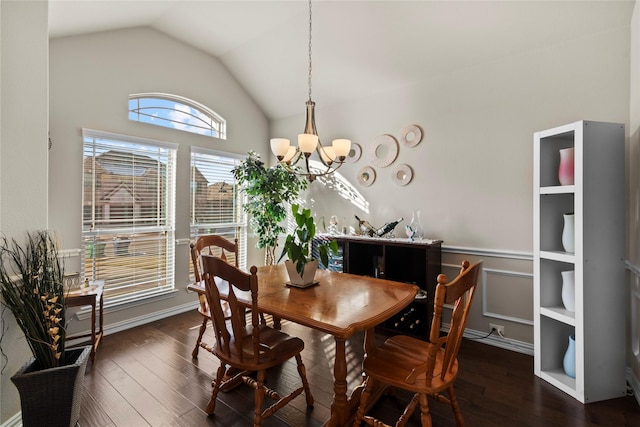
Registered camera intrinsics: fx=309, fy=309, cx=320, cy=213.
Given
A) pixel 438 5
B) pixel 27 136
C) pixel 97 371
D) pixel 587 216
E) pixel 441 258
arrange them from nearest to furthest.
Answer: pixel 27 136
pixel 587 216
pixel 97 371
pixel 438 5
pixel 441 258

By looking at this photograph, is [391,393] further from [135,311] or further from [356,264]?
[135,311]

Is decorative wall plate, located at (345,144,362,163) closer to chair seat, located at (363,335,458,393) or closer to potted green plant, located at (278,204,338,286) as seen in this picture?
potted green plant, located at (278,204,338,286)

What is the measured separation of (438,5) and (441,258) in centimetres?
236

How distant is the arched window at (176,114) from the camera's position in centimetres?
350

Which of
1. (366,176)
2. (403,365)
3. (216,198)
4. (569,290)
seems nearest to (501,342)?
(569,290)

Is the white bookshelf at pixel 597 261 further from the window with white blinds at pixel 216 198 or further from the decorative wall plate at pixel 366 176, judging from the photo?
the window with white blinds at pixel 216 198

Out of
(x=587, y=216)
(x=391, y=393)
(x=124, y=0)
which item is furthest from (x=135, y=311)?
(x=587, y=216)

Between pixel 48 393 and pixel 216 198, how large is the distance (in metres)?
2.97

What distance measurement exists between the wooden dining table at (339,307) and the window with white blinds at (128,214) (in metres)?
1.78

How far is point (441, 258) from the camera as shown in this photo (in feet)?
10.7

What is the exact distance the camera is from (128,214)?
342 cm

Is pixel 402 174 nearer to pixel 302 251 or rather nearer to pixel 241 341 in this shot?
pixel 302 251

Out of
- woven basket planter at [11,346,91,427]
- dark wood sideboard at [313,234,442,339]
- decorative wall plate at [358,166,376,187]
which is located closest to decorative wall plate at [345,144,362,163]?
decorative wall plate at [358,166,376,187]

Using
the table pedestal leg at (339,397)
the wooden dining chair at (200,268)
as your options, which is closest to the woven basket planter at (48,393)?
the wooden dining chair at (200,268)
